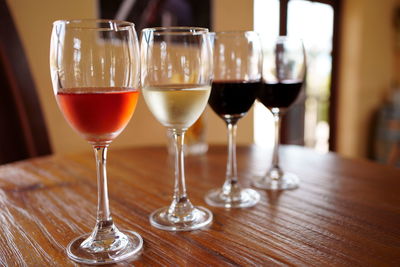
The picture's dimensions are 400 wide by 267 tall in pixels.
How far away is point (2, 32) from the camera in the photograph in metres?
1.30

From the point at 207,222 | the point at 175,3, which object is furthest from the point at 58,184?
the point at 175,3

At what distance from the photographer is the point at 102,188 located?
0.50 metres

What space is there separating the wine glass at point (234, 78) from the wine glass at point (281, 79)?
0.08m

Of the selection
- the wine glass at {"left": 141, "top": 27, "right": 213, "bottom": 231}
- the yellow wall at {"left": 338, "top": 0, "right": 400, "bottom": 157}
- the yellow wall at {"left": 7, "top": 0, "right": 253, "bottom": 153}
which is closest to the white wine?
the wine glass at {"left": 141, "top": 27, "right": 213, "bottom": 231}

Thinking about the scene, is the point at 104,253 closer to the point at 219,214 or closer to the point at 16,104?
the point at 219,214

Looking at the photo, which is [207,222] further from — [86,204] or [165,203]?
[86,204]

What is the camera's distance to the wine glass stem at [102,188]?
1.61ft

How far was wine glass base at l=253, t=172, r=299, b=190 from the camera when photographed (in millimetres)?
742

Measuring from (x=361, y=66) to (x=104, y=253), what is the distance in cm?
369

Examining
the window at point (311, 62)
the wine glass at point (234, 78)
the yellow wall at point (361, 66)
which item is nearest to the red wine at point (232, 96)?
the wine glass at point (234, 78)

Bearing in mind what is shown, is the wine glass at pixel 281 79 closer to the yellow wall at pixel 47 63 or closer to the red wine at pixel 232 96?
the red wine at pixel 232 96

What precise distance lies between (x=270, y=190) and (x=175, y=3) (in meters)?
1.51

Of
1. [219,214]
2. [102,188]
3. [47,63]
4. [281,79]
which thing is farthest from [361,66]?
[102,188]

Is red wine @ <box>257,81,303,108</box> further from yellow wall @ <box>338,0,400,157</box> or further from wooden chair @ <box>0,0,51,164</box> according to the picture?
yellow wall @ <box>338,0,400,157</box>
